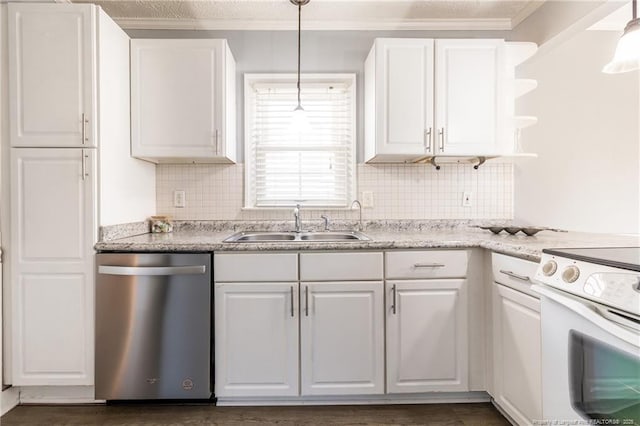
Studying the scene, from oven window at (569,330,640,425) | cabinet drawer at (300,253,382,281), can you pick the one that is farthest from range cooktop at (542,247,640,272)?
cabinet drawer at (300,253,382,281)

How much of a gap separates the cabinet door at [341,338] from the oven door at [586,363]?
78 cm

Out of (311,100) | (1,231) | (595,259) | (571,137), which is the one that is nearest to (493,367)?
(595,259)

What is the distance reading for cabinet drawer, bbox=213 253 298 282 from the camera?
71.8 inches

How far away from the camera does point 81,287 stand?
5.95 feet

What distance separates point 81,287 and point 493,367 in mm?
2249

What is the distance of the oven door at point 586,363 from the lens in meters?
0.99

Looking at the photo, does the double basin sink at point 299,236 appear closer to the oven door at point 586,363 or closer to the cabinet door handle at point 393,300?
the cabinet door handle at point 393,300

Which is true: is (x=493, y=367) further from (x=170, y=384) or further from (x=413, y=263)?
(x=170, y=384)

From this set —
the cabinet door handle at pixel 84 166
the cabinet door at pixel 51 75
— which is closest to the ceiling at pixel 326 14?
the cabinet door at pixel 51 75

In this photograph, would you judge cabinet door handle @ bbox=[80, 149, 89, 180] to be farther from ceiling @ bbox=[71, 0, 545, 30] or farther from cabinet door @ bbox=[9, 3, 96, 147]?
ceiling @ bbox=[71, 0, 545, 30]

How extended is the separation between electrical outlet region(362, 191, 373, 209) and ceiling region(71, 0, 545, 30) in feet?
4.02

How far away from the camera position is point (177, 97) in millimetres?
2162

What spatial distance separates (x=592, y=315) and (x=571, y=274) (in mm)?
169

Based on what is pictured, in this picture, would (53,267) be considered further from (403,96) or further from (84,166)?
(403,96)
